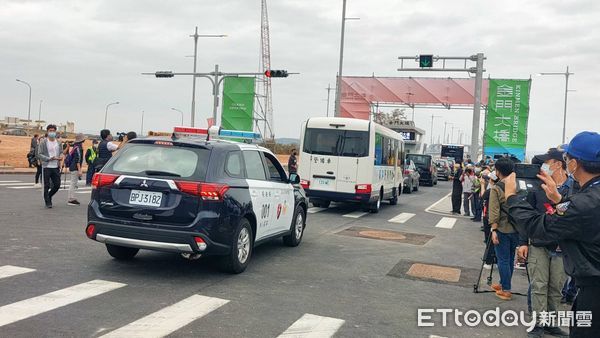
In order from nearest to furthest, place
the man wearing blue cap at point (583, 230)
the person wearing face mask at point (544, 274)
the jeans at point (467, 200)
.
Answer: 1. the man wearing blue cap at point (583, 230)
2. the person wearing face mask at point (544, 274)
3. the jeans at point (467, 200)

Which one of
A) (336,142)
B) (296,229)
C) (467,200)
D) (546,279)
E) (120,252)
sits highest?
(336,142)

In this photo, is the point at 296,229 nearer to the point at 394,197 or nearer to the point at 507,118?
the point at 394,197

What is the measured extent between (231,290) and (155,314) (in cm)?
124

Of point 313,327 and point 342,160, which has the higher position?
point 342,160

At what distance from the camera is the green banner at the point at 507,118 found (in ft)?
93.4

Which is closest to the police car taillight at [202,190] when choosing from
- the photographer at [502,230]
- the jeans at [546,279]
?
the photographer at [502,230]

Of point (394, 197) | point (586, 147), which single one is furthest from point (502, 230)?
point (394, 197)

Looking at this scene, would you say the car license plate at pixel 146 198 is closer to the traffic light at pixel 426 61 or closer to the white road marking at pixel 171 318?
the white road marking at pixel 171 318

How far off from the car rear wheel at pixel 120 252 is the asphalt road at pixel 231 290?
0.45ft

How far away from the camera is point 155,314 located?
5227 mm

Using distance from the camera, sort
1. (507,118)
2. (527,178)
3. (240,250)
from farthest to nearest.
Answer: (507,118) < (240,250) < (527,178)

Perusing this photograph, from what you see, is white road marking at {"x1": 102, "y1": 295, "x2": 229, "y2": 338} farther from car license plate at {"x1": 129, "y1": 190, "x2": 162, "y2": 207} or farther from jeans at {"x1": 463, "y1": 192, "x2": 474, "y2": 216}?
jeans at {"x1": 463, "y1": 192, "x2": 474, "y2": 216}

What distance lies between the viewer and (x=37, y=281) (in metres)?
6.15

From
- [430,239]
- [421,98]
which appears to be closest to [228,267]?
[430,239]
